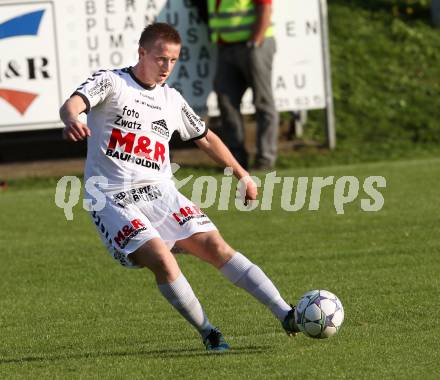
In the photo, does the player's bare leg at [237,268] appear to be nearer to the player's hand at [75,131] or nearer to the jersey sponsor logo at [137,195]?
the jersey sponsor logo at [137,195]

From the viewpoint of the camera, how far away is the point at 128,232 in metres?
6.79

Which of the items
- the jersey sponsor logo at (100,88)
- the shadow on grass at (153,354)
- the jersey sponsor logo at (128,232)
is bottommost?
the shadow on grass at (153,354)

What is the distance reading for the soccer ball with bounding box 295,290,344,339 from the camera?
682cm

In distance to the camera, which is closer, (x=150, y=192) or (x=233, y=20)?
(x=150, y=192)

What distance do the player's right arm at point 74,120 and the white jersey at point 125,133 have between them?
26 cm

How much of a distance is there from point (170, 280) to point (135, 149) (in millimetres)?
772

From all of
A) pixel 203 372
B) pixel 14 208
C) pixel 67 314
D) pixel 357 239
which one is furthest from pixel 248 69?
pixel 203 372

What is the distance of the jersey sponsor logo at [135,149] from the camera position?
703 cm

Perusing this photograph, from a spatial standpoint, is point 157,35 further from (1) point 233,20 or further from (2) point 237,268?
(1) point 233,20

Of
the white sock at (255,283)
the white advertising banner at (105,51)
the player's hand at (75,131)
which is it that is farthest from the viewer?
the white advertising banner at (105,51)

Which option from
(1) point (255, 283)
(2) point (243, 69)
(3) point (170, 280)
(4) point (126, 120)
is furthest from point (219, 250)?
(2) point (243, 69)

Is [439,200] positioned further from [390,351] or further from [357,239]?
[390,351]

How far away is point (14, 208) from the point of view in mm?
13531

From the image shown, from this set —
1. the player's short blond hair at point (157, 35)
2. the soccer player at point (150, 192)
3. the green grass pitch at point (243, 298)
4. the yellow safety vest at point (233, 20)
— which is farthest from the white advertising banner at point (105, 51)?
the player's short blond hair at point (157, 35)
